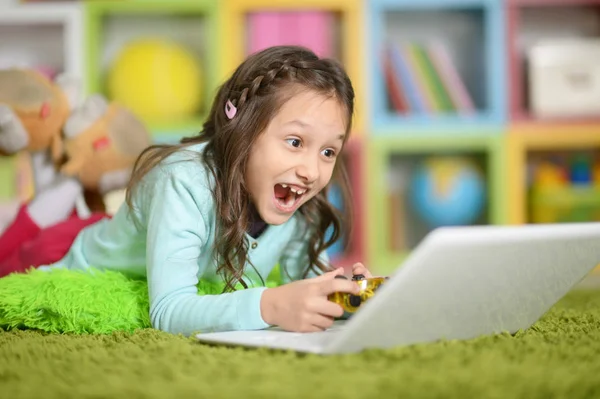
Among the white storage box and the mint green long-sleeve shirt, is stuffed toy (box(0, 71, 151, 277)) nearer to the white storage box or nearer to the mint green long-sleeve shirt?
the mint green long-sleeve shirt

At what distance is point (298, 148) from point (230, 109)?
136mm

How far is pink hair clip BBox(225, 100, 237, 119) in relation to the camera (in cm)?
120

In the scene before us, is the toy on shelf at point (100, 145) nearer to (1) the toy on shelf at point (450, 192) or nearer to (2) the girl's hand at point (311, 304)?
(2) the girl's hand at point (311, 304)

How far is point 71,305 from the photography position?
118 centimetres

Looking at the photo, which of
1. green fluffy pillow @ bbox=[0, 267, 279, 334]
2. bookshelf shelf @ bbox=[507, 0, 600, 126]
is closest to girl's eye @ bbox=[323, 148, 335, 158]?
green fluffy pillow @ bbox=[0, 267, 279, 334]

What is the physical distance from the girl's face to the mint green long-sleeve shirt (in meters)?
0.08

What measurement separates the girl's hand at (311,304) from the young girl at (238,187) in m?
0.02

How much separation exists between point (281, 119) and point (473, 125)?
1.50 metres

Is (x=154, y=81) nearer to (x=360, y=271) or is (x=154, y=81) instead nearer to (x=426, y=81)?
(x=426, y=81)

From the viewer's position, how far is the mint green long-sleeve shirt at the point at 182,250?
3.38 feet

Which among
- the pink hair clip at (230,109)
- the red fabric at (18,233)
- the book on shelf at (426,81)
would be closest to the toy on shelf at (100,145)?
the red fabric at (18,233)

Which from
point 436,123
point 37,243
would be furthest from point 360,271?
point 436,123

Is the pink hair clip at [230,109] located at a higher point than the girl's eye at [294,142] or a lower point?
higher

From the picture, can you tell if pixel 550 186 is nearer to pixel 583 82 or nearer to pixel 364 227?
pixel 583 82
